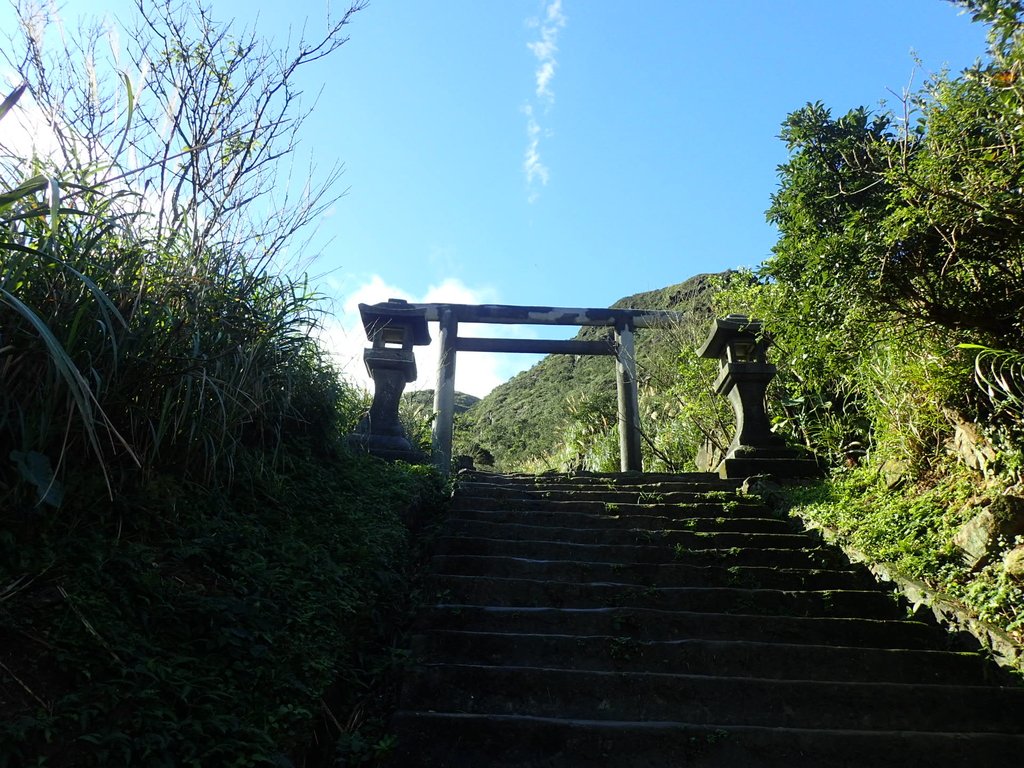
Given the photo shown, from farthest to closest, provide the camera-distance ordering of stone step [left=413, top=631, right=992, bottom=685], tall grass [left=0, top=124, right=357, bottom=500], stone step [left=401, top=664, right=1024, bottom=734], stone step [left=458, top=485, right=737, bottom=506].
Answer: stone step [left=458, top=485, right=737, bottom=506] < stone step [left=413, top=631, right=992, bottom=685] < stone step [left=401, top=664, right=1024, bottom=734] < tall grass [left=0, top=124, right=357, bottom=500]

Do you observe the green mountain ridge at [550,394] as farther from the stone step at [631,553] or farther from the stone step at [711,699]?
the stone step at [711,699]

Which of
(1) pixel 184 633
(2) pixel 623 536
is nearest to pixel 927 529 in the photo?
(2) pixel 623 536

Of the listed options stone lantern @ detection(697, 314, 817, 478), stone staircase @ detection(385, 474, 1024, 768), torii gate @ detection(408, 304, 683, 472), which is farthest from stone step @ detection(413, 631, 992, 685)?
torii gate @ detection(408, 304, 683, 472)

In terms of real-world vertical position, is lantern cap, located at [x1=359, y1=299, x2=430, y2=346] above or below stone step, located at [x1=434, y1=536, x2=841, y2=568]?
above

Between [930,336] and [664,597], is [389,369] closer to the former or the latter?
[664,597]

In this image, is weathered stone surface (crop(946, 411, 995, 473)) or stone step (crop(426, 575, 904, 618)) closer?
stone step (crop(426, 575, 904, 618))

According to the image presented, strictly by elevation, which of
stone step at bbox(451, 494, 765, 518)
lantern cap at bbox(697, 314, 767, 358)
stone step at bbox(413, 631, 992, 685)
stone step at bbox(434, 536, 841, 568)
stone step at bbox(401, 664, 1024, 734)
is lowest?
stone step at bbox(401, 664, 1024, 734)

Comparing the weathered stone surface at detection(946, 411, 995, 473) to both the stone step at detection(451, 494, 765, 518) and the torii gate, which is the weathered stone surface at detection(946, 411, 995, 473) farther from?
the torii gate

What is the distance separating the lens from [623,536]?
4926mm

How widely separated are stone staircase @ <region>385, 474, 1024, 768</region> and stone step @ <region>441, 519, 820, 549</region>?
0.01 metres

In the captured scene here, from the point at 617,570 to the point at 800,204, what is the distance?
453 cm

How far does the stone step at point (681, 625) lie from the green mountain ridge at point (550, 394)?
6650 millimetres

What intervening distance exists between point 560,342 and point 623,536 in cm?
541

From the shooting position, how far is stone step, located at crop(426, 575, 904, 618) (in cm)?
396
